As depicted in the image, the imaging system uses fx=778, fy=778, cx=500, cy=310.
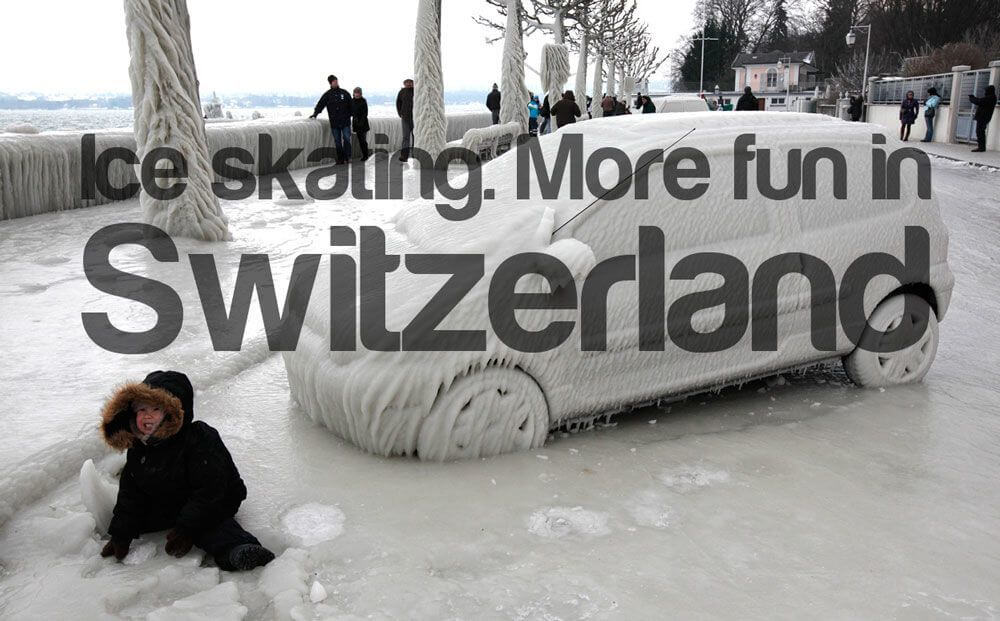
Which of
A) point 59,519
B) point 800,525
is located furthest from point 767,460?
point 59,519

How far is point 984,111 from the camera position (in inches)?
778

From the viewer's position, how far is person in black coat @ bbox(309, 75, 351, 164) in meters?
Answer: 15.7

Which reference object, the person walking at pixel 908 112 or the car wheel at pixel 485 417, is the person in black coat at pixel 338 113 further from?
the person walking at pixel 908 112

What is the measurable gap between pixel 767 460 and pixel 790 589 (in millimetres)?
1001

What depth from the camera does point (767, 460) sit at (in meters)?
3.48

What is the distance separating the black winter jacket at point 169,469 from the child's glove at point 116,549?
0.9 inches

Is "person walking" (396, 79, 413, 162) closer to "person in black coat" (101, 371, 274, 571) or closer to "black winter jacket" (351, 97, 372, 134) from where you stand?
"black winter jacket" (351, 97, 372, 134)

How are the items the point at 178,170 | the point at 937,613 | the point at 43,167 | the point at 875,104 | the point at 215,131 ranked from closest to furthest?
the point at 937,613, the point at 178,170, the point at 43,167, the point at 215,131, the point at 875,104

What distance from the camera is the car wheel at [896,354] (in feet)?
13.9

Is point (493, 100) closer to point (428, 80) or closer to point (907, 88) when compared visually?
point (428, 80)

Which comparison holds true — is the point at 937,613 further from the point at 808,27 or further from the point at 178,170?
the point at 808,27

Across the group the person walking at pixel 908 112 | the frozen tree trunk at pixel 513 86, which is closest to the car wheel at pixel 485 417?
the frozen tree trunk at pixel 513 86

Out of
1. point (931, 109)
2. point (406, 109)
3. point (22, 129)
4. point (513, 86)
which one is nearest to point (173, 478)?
point (22, 129)

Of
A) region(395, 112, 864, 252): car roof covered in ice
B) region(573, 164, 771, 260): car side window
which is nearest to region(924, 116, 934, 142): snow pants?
region(395, 112, 864, 252): car roof covered in ice
